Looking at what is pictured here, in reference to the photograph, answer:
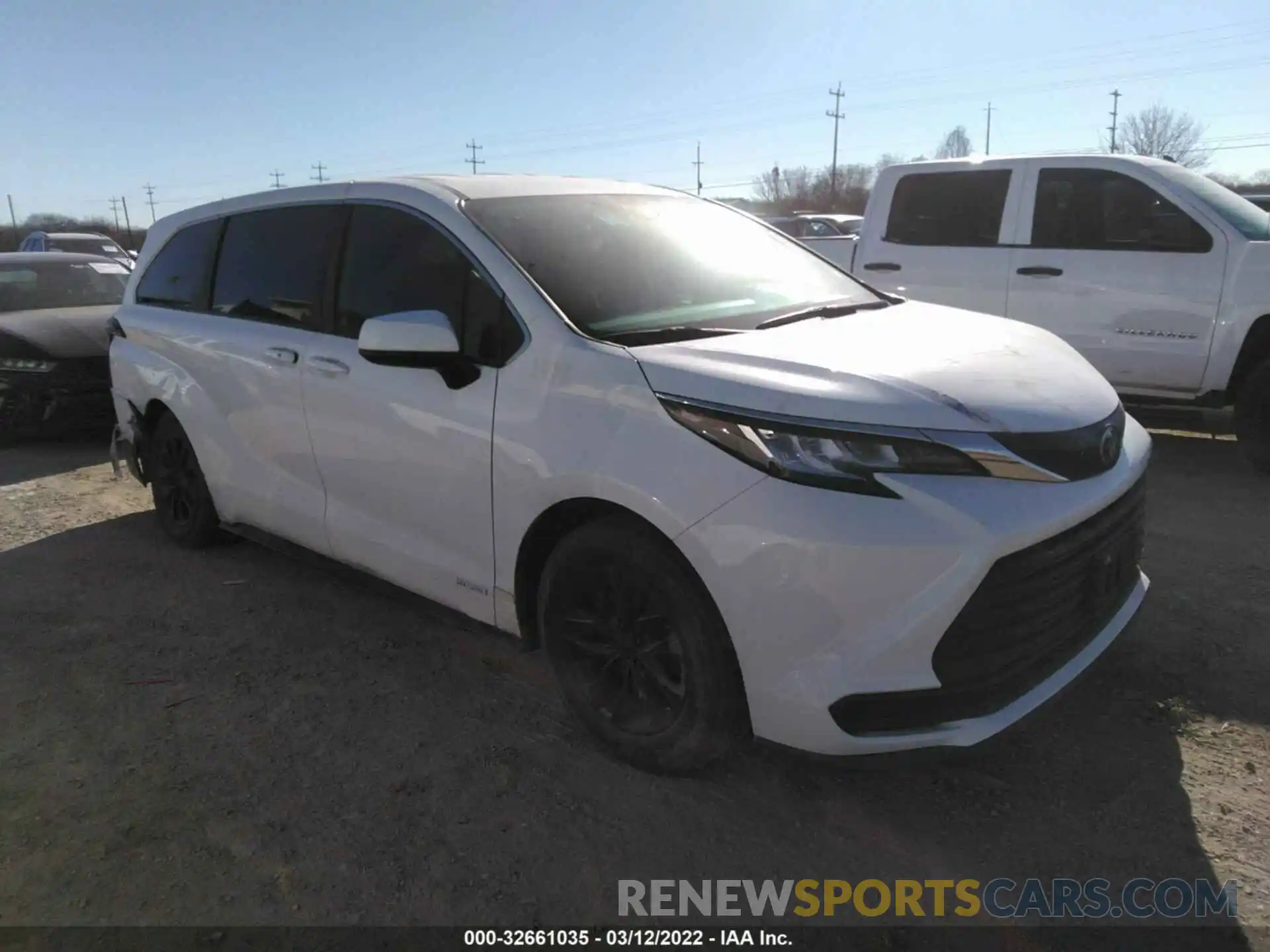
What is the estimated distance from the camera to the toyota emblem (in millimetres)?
2686

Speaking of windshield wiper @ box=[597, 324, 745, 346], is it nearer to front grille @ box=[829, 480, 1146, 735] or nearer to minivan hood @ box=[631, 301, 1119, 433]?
minivan hood @ box=[631, 301, 1119, 433]

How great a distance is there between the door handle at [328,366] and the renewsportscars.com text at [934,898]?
2.14 meters

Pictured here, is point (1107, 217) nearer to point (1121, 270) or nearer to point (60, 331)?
point (1121, 270)

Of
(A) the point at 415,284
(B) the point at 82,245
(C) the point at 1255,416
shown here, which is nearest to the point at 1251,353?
(C) the point at 1255,416

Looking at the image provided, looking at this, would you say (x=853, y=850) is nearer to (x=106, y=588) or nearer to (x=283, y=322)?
(x=283, y=322)

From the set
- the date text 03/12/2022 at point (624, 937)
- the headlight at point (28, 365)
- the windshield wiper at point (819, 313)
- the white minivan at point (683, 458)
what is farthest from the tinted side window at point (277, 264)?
the headlight at point (28, 365)

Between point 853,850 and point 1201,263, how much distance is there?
5.06 metres

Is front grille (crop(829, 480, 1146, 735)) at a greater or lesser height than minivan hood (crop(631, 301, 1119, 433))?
lesser

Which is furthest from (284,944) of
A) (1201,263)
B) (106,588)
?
(1201,263)

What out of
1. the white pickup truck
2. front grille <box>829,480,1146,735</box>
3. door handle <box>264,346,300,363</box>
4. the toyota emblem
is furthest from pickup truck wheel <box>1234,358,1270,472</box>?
door handle <box>264,346,300,363</box>

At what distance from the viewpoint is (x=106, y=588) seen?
470 cm

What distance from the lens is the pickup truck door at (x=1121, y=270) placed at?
6.00m

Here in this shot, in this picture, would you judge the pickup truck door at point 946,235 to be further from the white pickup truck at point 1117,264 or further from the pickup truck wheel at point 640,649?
the pickup truck wheel at point 640,649

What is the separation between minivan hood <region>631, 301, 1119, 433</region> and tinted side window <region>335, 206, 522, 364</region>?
24.8 inches
